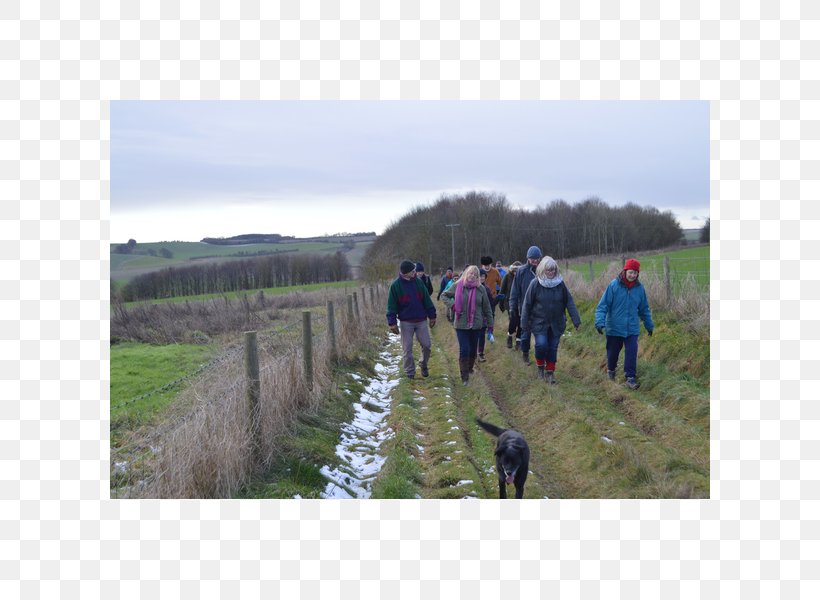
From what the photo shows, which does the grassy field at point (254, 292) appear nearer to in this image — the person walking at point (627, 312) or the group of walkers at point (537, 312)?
the group of walkers at point (537, 312)

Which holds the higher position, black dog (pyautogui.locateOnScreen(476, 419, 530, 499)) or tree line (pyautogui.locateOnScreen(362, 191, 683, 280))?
tree line (pyautogui.locateOnScreen(362, 191, 683, 280))

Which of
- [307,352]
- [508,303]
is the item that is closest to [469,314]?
[307,352]

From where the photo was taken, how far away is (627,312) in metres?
8.45

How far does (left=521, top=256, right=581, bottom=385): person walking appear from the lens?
28.7 feet

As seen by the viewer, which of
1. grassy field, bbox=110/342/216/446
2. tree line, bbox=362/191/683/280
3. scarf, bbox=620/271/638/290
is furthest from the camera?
tree line, bbox=362/191/683/280

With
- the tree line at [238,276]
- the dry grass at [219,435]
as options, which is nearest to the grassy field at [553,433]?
the dry grass at [219,435]

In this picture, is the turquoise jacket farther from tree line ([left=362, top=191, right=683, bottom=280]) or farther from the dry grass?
tree line ([left=362, top=191, right=683, bottom=280])

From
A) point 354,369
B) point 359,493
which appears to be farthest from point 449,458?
point 354,369

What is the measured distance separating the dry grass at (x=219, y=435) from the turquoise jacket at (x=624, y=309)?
164 inches

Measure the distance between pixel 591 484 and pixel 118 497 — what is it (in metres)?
3.90

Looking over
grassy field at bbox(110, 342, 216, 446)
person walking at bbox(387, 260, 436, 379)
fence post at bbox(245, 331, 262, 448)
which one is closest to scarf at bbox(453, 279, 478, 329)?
person walking at bbox(387, 260, 436, 379)

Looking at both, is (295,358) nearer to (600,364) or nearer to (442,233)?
(600,364)

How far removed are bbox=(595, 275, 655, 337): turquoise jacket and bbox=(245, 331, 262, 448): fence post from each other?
4.93 metres

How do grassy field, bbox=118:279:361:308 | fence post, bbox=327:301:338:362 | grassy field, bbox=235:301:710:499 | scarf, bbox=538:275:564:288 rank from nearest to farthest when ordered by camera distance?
1. grassy field, bbox=235:301:710:499
2. scarf, bbox=538:275:564:288
3. fence post, bbox=327:301:338:362
4. grassy field, bbox=118:279:361:308
